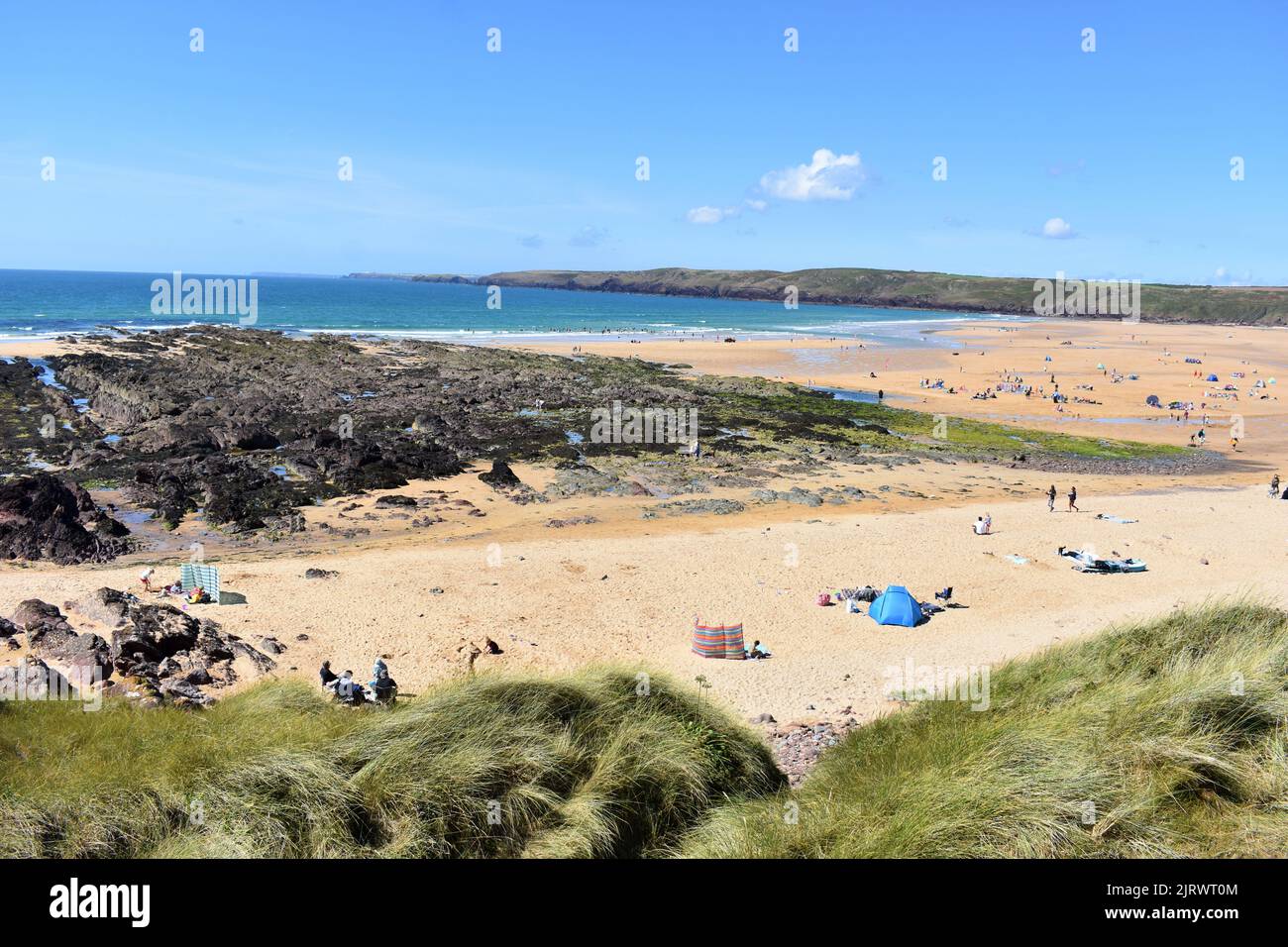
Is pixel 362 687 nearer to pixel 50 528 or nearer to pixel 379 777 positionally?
pixel 379 777

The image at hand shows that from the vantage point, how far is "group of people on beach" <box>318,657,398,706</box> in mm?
10438

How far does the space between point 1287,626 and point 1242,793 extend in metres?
4.15

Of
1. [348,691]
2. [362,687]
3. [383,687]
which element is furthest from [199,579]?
[348,691]

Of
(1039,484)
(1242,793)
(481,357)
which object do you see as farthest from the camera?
(481,357)

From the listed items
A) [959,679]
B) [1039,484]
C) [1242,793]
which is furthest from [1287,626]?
[1039,484]

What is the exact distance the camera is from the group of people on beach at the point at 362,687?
34.2 ft

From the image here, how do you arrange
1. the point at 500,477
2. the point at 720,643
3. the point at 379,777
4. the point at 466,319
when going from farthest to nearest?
the point at 466,319, the point at 500,477, the point at 720,643, the point at 379,777

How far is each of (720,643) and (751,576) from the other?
181 inches

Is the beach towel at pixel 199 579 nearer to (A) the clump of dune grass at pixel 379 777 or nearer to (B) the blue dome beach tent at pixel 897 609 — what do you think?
(A) the clump of dune grass at pixel 379 777

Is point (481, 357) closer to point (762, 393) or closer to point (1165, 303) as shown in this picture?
point (762, 393)

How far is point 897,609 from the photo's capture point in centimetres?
1546

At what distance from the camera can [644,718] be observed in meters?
7.41

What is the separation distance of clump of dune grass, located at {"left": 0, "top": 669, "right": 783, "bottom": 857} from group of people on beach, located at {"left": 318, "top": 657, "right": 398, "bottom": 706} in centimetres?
277
